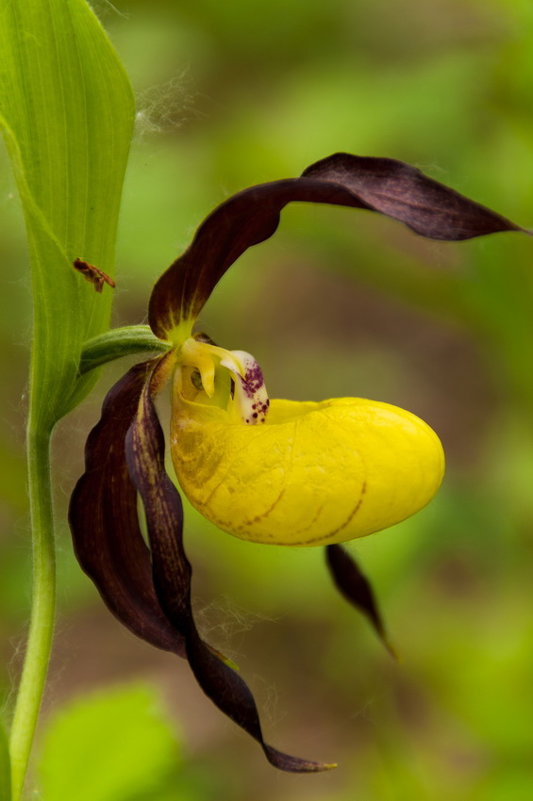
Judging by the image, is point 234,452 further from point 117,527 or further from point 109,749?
point 109,749

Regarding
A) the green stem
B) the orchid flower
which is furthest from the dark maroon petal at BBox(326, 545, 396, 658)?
the green stem

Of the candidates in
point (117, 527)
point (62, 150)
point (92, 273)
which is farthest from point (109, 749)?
point (62, 150)

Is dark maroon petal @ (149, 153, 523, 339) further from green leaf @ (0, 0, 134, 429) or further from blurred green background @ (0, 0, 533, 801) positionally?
blurred green background @ (0, 0, 533, 801)

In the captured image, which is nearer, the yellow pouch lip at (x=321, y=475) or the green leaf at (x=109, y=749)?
the yellow pouch lip at (x=321, y=475)

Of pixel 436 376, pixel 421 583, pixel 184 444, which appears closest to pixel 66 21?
pixel 184 444

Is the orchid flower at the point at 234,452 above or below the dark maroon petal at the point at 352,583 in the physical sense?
above

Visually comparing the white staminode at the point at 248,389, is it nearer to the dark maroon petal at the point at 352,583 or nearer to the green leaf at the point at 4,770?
the dark maroon petal at the point at 352,583

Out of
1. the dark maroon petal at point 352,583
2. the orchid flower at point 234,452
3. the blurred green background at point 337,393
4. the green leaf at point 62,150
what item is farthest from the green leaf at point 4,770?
the dark maroon petal at point 352,583

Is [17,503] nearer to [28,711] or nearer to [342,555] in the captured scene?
[342,555]
